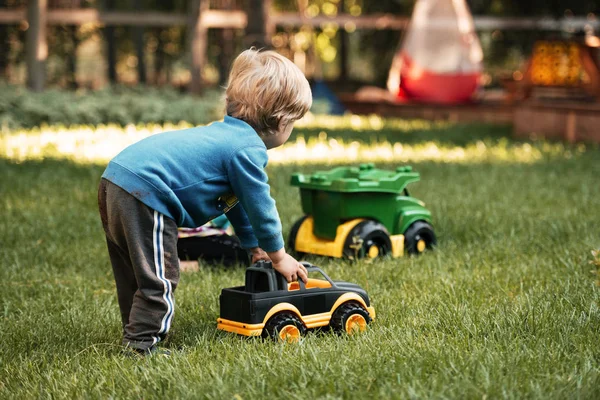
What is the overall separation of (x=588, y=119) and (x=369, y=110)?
5.71 meters

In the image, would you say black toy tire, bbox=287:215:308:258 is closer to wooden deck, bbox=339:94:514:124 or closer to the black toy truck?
the black toy truck

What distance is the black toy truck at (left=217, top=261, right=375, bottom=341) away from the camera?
3.26m

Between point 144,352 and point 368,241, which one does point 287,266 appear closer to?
point 144,352

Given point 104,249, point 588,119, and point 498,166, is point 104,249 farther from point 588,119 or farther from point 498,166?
point 588,119

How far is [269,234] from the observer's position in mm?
3180

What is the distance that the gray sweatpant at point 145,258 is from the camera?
315 cm

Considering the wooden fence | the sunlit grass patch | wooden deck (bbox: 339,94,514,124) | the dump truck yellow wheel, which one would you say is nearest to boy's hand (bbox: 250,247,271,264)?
the dump truck yellow wheel

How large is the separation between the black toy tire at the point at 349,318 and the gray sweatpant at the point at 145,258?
65 cm

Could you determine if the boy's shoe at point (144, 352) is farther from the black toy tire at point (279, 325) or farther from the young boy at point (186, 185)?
the black toy tire at point (279, 325)

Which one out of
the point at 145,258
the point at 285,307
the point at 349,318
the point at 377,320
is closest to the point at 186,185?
the point at 145,258

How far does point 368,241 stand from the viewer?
4660mm

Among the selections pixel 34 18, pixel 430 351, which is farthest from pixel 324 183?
pixel 34 18

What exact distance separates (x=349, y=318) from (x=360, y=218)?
4.57ft

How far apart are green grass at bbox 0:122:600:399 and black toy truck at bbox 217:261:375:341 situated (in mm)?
79
